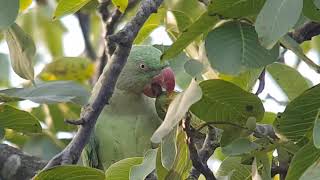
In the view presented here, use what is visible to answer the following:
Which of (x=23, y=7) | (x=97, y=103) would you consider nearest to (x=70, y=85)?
(x=23, y=7)

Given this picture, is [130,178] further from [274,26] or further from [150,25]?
[150,25]

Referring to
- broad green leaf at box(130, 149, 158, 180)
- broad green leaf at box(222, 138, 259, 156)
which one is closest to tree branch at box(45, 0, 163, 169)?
broad green leaf at box(130, 149, 158, 180)

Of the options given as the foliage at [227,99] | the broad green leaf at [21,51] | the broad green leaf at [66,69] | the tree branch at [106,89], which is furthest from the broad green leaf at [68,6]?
the broad green leaf at [66,69]

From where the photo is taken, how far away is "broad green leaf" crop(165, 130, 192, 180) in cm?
178

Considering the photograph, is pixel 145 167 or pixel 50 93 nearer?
pixel 145 167

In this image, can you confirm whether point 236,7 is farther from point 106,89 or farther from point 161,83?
point 161,83

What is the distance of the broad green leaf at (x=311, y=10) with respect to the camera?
1.76 metres

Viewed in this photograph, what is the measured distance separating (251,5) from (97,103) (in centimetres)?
45

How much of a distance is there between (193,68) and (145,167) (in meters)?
0.25

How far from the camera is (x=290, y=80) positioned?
8.87 ft

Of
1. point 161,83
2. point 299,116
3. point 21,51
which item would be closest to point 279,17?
point 299,116

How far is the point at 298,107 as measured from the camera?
1.80m

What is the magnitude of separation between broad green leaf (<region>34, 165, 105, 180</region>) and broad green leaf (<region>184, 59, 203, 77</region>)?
31cm

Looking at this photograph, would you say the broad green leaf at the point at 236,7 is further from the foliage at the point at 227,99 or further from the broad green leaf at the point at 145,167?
the broad green leaf at the point at 145,167
